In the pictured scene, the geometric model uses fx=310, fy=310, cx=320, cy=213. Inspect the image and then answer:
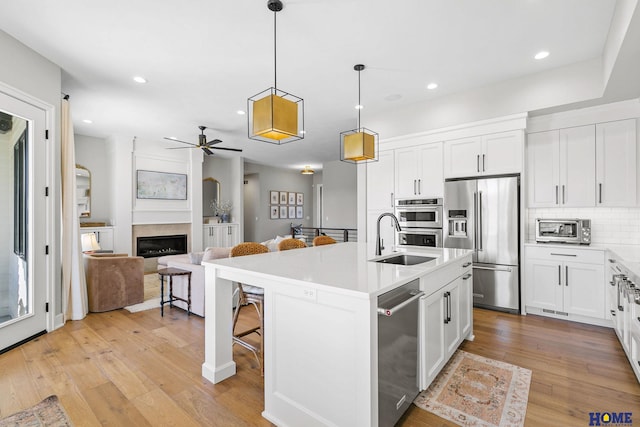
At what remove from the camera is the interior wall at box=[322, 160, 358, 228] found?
30.6 ft

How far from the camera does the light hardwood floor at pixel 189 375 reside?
78.0 inches

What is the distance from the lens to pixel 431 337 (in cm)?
210

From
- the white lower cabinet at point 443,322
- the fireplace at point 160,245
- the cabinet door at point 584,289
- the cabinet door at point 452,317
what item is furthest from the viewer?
the fireplace at point 160,245

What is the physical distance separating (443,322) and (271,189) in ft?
29.9

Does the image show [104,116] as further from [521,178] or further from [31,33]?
[521,178]

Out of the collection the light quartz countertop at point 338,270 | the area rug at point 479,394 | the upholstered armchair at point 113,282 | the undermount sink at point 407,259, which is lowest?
the area rug at point 479,394

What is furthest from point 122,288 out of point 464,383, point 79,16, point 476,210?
point 476,210

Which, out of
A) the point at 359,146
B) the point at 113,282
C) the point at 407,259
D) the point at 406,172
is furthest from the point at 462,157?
the point at 113,282

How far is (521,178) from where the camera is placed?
3844mm

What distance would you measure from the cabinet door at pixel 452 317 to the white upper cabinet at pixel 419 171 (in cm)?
218

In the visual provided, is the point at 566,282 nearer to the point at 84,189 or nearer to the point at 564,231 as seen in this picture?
the point at 564,231

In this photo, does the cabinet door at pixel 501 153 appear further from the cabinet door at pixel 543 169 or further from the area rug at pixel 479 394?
the area rug at pixel 479 394

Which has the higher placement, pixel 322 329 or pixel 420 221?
pixel 420 221

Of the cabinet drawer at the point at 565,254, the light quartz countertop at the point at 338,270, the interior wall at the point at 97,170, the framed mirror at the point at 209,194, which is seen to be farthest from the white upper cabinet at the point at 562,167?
the interior wall at the point at 97,170
